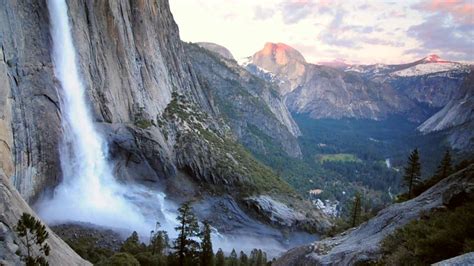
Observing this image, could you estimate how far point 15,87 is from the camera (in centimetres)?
4909

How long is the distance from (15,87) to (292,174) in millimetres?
148153

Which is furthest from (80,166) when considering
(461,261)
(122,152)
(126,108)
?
(461,261)

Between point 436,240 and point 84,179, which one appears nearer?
point 436,240

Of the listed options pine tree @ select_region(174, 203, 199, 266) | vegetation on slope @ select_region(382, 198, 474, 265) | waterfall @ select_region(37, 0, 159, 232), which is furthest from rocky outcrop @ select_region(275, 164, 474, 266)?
waterfall @ select_region(37, 0, 159, 232)

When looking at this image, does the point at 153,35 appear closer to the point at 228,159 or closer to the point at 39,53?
the point at 228,159

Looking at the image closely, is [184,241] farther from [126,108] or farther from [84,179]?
[126,108]

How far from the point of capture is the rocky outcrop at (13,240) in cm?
2045

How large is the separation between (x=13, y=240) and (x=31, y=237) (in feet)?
4.17

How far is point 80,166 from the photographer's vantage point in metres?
63.6

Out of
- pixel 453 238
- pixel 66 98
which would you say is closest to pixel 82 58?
pixel 66 98

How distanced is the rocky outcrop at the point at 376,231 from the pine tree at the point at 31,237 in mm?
14964

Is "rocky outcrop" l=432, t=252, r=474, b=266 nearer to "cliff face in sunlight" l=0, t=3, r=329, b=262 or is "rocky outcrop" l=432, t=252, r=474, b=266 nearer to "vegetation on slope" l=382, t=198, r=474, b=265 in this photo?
"vegetation on slope" l=382, t=198, r=474, b=265

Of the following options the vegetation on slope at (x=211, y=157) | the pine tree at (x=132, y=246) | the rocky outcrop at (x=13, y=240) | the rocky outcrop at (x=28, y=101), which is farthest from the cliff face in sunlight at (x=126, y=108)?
the rocky outcrop at (x=13, y=240)

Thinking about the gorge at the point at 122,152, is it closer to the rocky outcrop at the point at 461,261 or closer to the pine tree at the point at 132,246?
the pine tree at the point at 132,246
